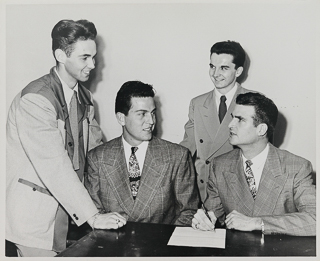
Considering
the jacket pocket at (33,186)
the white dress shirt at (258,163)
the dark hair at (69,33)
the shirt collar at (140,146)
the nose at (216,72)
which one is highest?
the dark hair at (69,33)

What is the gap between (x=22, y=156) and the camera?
7.42 feet

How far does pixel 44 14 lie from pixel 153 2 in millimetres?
767

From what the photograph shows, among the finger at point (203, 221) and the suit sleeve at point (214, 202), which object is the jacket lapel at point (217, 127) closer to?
the suit sleeve at point (214, 202)

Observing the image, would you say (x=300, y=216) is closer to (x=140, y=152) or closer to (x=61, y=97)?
(x=140, y=152)

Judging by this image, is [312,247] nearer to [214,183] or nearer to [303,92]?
[214,183]

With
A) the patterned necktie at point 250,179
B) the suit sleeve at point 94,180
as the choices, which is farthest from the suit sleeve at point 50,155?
the patterned necktie at point 250,179

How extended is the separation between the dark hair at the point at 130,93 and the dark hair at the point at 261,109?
61 centimetres

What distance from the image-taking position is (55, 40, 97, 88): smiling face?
249 cm

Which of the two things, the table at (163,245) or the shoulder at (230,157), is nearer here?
the table at (163,245)

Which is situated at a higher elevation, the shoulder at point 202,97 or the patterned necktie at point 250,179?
the shoulder at point 202,97

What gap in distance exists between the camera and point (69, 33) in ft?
8.11

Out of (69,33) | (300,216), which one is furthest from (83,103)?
(300,216)

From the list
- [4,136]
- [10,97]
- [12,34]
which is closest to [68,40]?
[12,34]

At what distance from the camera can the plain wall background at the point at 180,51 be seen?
2488 mm
